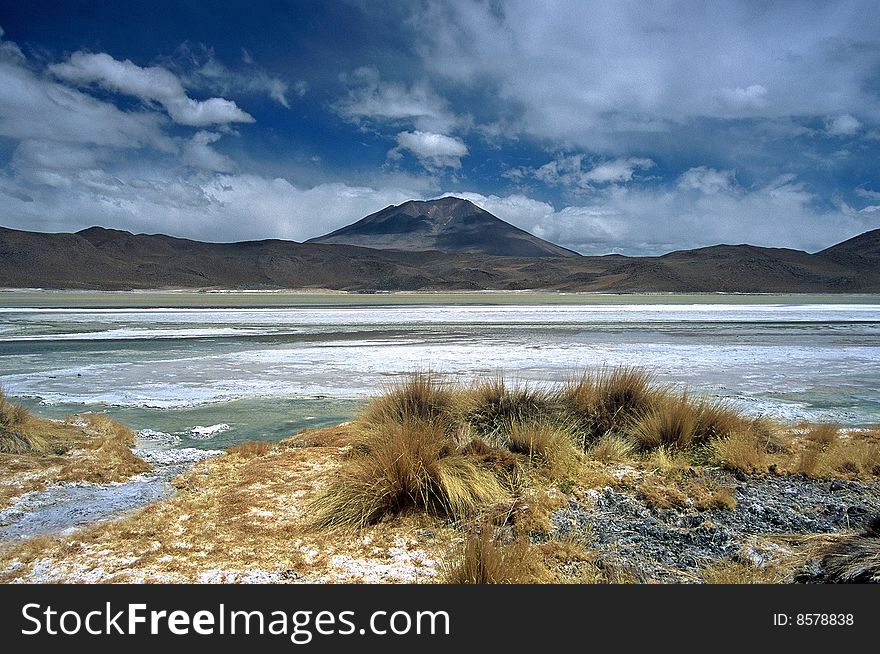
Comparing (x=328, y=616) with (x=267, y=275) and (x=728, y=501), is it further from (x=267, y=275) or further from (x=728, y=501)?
(x=267, y=275)

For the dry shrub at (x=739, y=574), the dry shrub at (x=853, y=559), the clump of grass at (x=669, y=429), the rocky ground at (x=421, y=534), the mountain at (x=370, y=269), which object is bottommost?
the rocky ground at (x=421, y=534)

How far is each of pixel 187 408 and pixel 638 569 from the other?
25.4 feet

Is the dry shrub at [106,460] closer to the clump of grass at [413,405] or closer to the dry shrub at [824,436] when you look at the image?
the clump of grass at [413,405]

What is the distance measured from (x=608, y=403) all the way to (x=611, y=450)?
1.16m

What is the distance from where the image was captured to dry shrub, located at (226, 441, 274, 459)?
6.42 m

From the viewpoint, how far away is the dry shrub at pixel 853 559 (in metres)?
3.23

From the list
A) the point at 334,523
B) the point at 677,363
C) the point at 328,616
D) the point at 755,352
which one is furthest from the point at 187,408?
the point at 755,352

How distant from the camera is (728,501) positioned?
4660 millimetres

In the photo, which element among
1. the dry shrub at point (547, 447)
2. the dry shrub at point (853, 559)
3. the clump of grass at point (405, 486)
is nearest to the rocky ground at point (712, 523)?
the dry shrub at point (853, 559)

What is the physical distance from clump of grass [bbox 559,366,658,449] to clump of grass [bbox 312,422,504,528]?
2184 millimetres

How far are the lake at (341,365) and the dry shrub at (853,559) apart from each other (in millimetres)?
5114

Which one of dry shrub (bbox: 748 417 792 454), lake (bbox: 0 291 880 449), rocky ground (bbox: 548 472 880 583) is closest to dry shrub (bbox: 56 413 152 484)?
lake (bbox: 0 291 880 449)

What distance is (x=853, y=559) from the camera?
11.3 ft

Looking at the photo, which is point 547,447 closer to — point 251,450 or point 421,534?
point 421,534
